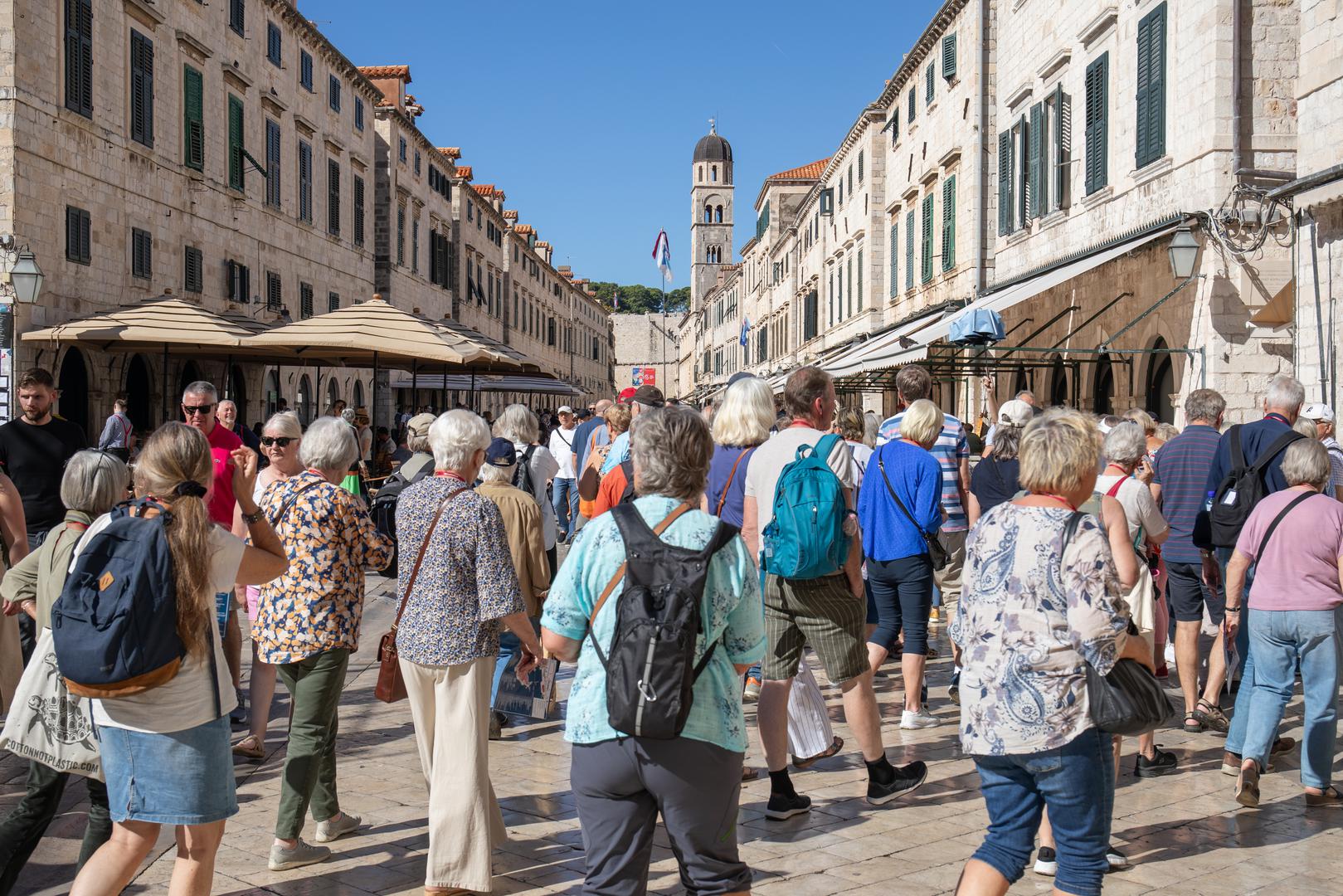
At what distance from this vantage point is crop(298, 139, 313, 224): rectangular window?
2752cm

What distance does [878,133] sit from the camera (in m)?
29.8

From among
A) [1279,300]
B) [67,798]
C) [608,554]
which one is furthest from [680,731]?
[1279,300]

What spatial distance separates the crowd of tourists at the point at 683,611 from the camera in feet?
10.5

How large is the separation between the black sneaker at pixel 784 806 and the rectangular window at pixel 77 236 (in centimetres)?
1533

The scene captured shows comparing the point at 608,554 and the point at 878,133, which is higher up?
the point at 878,133

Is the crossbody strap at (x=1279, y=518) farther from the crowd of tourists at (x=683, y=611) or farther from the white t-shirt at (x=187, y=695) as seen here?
the white t-shirt at (x=187, y=695)

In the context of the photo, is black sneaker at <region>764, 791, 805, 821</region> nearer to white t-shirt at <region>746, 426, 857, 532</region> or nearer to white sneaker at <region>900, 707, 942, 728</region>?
white t-shirt at <region>746, 426, 857, 532</region>

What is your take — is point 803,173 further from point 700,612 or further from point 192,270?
point 700,612

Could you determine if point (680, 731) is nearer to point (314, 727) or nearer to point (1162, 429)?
point (314, 727)

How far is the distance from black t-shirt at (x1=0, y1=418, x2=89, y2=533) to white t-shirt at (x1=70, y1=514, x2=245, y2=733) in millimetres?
3850

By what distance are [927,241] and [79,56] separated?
15.4m

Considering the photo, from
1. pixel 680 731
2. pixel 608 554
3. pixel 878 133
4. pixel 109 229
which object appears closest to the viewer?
pixel 680 731

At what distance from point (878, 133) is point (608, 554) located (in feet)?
92.5

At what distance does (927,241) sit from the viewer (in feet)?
79.7
